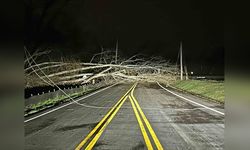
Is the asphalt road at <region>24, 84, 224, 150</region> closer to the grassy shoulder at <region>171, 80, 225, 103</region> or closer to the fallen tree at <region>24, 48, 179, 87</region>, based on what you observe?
the fallen tree at <region>24, 48, 179, 87</region>

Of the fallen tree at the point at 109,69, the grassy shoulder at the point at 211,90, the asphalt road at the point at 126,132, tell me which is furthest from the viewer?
the grassy shoulder at the point at 211,90

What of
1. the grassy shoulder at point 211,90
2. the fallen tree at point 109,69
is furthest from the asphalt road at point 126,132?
the grassy shoulder at point 211,90

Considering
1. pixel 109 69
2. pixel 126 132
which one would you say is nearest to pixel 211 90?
pixel 109 69

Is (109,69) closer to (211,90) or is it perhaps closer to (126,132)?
(211,90)

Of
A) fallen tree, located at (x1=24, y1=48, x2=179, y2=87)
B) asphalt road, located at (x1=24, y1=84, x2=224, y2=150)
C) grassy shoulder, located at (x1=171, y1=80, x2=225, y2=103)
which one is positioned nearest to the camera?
asphalt road, located at (x1=24, y1=84, x2=224, y2=150)

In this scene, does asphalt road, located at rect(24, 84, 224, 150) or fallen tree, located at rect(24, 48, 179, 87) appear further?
fallen tree, located at rect(24, 48, 179, 87)

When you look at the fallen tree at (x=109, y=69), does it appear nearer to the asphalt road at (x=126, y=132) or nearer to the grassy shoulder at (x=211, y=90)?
the grassy shoulder at (x=211, y=90)

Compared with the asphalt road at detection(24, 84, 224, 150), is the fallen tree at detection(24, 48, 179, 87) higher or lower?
higher

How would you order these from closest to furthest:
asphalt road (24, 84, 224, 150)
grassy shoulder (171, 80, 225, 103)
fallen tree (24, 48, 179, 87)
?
asphalt road (24, 84, 224, 150), fallen tree (24, 48, 179, 87), grassy shoulder (171, 80, 225, 103)

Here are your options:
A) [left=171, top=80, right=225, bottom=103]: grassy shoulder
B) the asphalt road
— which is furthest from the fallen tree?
the asphalt road
